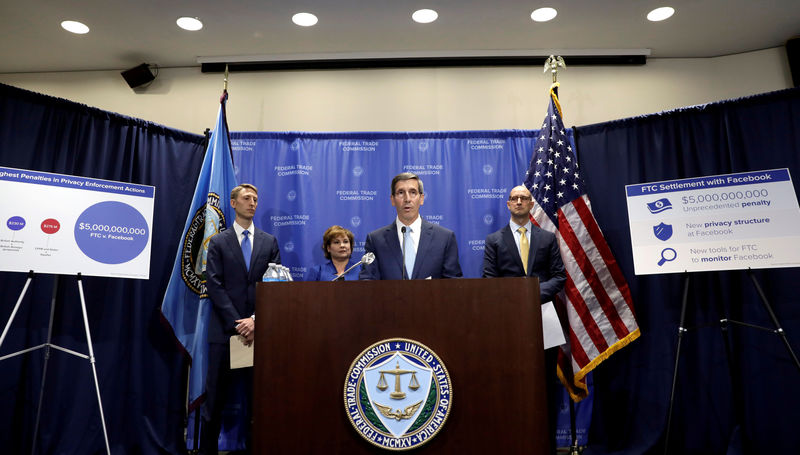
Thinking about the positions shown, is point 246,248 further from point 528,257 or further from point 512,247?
point 528,257

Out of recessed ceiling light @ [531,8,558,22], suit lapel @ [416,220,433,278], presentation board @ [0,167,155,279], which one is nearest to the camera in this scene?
suit lapel @ [416,220,433,278]

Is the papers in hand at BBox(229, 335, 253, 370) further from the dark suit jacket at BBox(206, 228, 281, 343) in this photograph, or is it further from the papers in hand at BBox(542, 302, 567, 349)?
the papers in hand at BBox(542, 302, 567, 349)

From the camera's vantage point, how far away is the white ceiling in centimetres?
417

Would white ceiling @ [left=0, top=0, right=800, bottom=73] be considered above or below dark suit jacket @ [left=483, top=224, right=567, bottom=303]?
above

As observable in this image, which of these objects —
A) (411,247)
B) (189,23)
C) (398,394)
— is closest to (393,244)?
(411,247)

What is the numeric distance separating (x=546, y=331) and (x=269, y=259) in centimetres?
198

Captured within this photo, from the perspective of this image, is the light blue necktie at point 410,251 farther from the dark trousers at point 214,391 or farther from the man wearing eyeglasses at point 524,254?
the dark trousers at point 214,391

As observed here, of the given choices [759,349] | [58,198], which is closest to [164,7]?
[58,198]

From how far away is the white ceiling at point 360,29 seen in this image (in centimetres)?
417

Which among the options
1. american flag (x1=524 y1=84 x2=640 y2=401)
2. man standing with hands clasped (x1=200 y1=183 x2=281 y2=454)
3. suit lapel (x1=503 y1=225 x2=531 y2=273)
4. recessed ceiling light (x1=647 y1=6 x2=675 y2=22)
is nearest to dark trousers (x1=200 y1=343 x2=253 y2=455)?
man standing with hands clasped (x1=200 y1=183 x2=281 y2=454)

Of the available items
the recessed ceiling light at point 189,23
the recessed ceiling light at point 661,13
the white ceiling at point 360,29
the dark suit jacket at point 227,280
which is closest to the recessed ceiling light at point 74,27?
the white ceiling at point 360,29

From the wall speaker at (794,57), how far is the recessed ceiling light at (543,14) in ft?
7.33

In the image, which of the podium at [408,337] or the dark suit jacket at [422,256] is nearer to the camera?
the podium at [408,337]

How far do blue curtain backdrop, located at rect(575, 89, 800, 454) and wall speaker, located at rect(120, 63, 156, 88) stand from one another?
435 centimetres
